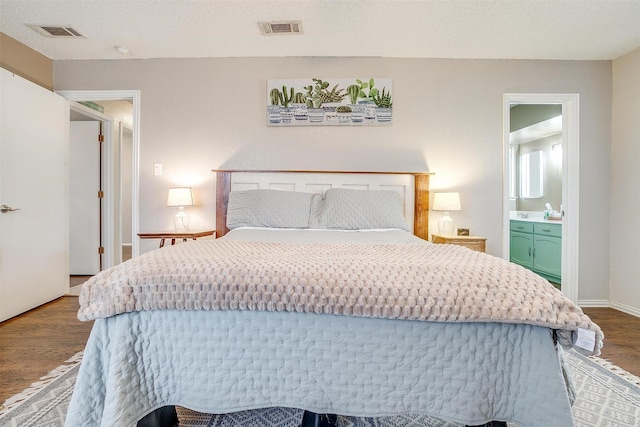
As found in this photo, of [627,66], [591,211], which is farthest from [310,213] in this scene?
[627,66]

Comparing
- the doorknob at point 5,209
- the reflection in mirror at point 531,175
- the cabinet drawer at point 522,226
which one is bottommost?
the cabinet drawer at point 522,226

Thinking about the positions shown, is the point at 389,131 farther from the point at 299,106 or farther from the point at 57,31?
the point at 57,31

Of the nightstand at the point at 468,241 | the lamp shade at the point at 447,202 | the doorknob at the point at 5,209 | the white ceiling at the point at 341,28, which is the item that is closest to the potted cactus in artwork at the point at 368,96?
the white ceiling at the point at 341,28

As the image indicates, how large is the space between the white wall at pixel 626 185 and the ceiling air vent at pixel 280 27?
2.98 metres

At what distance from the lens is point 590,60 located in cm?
298

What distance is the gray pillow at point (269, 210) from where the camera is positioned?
2422mm

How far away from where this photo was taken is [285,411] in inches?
54.7

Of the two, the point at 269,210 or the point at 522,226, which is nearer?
the point at 269,210

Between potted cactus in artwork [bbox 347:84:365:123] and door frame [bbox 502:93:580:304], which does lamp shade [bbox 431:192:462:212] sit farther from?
potted cactus in artwork [bbox 347:84:365:123]

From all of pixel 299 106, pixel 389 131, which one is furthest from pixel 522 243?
pixel 299 106

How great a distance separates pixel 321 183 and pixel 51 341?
2.29 meters

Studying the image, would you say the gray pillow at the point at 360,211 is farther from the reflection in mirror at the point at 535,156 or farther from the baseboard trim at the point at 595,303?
the reflection in mirror at the point at 535,156

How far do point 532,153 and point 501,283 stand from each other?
4710 mm

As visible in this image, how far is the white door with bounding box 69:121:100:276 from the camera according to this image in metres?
3.94
